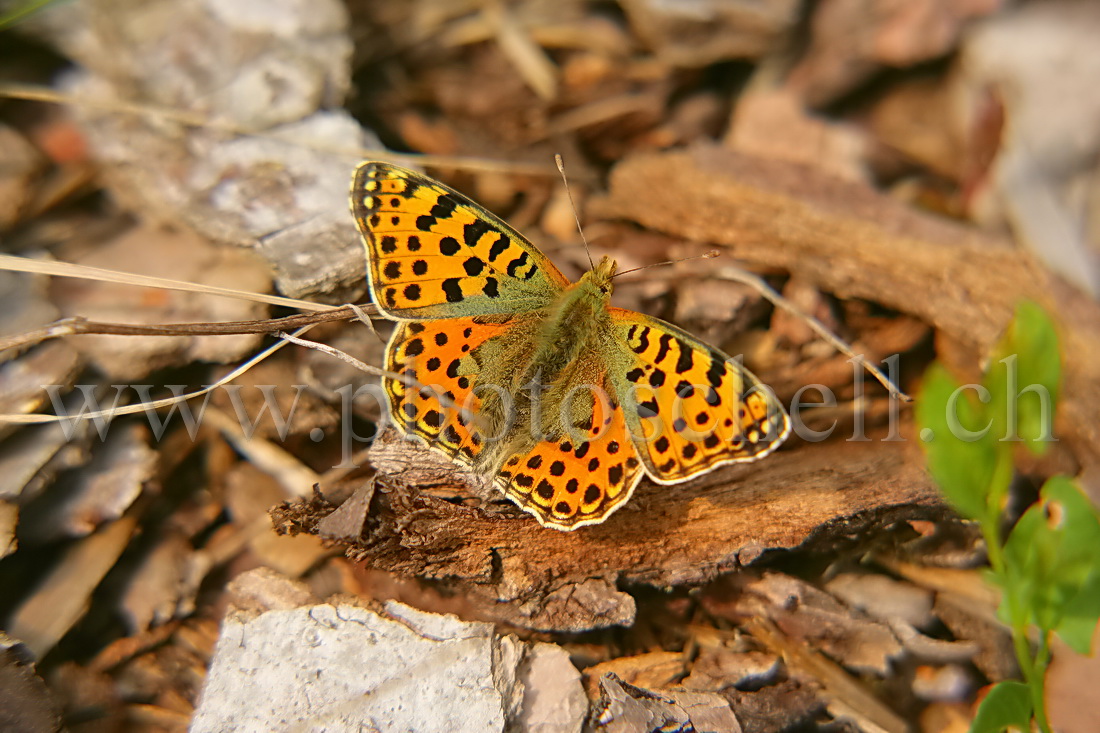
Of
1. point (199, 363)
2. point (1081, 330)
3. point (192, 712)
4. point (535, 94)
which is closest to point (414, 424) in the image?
point (199, 363)

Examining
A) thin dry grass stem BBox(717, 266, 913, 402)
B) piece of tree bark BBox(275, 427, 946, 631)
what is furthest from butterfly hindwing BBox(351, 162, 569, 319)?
thin dry grass stem BBox(717, 266, 913, 402)

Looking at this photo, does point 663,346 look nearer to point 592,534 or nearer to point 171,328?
point 592,534

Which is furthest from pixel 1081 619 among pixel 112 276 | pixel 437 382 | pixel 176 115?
pixel 176 115

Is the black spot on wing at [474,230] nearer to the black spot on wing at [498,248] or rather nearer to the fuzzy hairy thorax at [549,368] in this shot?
the black spot on wing at [498,248]

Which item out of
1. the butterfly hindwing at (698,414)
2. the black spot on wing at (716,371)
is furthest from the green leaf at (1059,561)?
the black spot on wing at (716,371)

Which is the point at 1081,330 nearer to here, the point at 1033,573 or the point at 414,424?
the point at 1033,573
